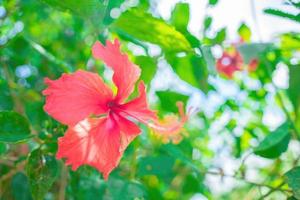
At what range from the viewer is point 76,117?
0.58 meters

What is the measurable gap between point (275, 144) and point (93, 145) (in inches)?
14.1

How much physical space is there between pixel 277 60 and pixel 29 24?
0.76 meters

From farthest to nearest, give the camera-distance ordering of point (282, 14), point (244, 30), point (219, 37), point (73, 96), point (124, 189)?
point (244, 30), point (219, 37), point (124, 189), point (282, 14), point (73, 96)

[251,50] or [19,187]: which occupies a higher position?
[251,50]

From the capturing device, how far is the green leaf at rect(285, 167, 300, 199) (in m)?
0.63

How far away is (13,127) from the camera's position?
660 mm

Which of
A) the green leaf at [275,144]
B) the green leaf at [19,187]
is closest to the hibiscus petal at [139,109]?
the green leaf at [275,144]

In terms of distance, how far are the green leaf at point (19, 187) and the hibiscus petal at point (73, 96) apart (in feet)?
1.18

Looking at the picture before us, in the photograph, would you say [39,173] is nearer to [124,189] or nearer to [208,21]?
[124,189]

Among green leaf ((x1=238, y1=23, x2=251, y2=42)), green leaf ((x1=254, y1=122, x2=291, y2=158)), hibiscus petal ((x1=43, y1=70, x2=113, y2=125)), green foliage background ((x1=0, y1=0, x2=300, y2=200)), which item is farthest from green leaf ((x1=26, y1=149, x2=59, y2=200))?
green leaf ((x1=238, y1=23, x2=251, y2=42))

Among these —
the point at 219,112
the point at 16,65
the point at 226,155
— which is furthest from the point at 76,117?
the point at 226,155

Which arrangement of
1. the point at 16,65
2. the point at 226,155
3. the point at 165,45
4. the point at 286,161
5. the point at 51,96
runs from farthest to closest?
the point at 226,155, the point at 286,161, the point at 16,65, the point at 165,45, the point at 51,96

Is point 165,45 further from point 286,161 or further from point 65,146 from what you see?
point 286,161

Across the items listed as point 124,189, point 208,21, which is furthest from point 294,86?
point 124,189
